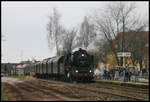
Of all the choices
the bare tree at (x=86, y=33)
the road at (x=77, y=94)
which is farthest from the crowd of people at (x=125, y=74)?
the bare tree at (x=86, y=33)

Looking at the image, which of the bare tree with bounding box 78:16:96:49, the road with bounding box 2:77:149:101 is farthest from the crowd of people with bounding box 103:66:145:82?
the bare tree with bounding box 78:16:96:49

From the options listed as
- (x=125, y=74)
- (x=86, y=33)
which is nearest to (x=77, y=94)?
(x=125, y=74)

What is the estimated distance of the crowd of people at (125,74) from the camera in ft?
92.8

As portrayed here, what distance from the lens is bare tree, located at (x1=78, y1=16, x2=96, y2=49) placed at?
4706 centimetres

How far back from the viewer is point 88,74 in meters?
30.5

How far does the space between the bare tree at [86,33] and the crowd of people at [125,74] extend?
11.8 meters

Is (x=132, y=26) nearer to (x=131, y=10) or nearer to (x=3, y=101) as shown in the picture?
(x=131, y=10)

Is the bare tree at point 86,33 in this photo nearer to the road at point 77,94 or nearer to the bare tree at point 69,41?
the bare tree at point 69,41

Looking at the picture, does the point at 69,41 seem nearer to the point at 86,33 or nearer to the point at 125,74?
the point at 86,33

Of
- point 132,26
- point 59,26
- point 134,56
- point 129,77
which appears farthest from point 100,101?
point 59,26

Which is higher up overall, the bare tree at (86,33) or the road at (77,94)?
the bare tree at (86,33)

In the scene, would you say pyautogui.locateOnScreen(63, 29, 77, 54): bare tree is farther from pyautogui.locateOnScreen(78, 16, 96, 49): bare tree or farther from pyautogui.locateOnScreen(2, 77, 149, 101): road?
pyautogui.locateOnScreen(2, 77, 149, 101): road

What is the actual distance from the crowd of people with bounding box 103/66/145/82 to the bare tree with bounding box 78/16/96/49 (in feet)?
38.7

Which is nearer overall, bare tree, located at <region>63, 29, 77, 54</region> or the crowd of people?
the crowd of people
